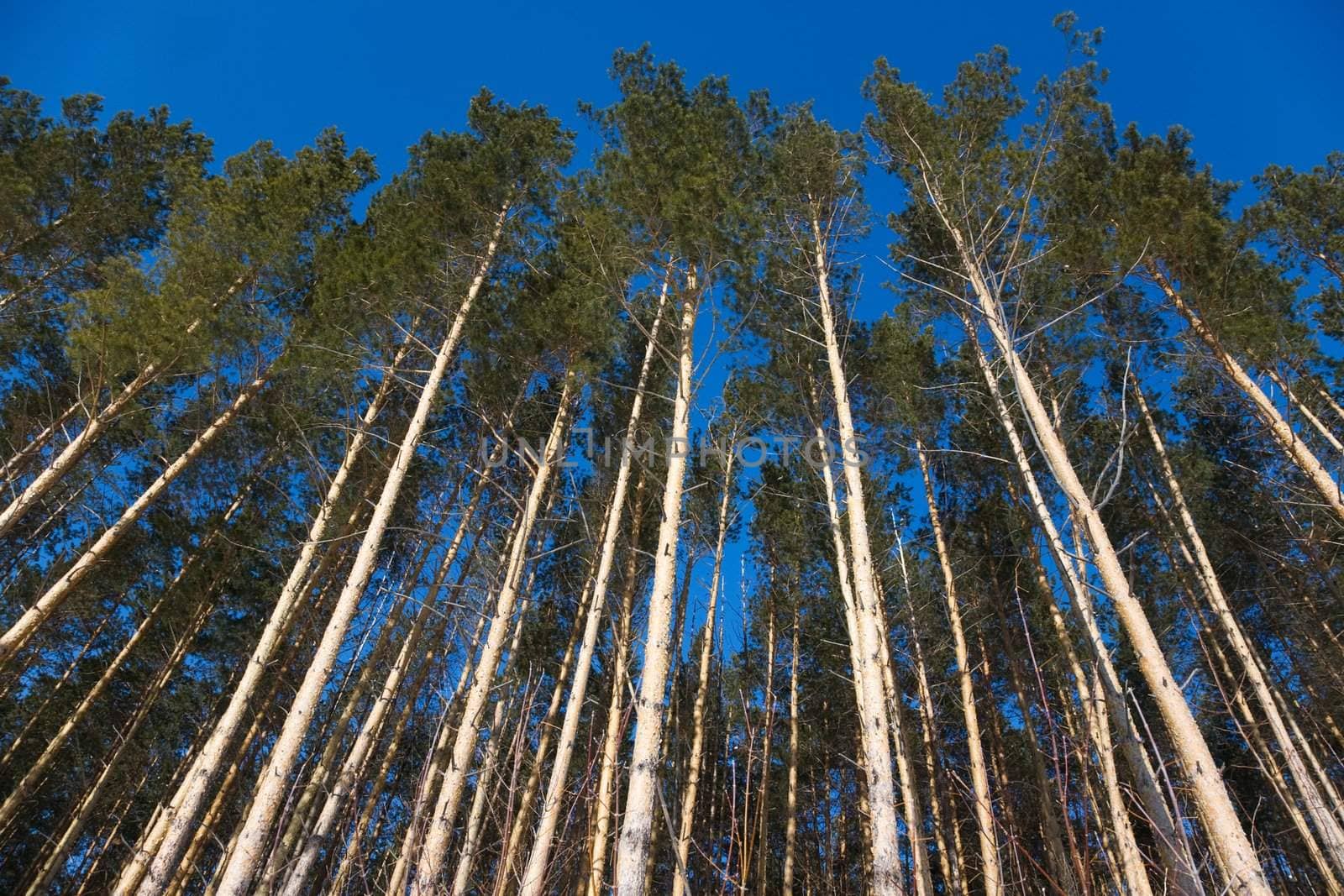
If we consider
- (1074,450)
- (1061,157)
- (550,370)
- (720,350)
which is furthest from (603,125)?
(1074,450)

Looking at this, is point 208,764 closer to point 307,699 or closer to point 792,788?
point 307,699

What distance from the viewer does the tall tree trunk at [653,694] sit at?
13.4 feet

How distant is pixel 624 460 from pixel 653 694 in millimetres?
3859

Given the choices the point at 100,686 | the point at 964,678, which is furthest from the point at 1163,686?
the point at 100,686

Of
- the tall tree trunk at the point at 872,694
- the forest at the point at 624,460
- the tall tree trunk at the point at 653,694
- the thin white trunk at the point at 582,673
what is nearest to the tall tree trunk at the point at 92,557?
the forest at the point at 624,460

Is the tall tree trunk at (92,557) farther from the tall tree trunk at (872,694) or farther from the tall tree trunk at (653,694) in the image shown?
the tall tree trunk at (872,694)

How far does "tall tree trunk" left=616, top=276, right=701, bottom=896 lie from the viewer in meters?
4.08

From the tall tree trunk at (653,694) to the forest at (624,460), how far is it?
0.46 feet

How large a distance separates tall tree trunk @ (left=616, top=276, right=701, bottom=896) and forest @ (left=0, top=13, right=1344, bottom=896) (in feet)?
0.46

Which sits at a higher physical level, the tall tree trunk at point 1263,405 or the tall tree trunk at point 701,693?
the tall tree trunk at point 1263,405

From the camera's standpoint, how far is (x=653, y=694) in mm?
4688

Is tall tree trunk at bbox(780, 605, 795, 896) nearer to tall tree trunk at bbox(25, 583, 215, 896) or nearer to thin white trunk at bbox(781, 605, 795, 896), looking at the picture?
thin white trunk at bbox(781, 605, 795, 896)

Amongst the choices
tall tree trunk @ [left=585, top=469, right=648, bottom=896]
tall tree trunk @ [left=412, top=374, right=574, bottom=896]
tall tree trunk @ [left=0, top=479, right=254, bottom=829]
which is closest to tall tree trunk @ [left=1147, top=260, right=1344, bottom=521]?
tall tree trunk @ [left=585, top=469, right=648, bottom=896]

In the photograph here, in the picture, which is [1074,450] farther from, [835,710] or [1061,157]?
[835,710]
